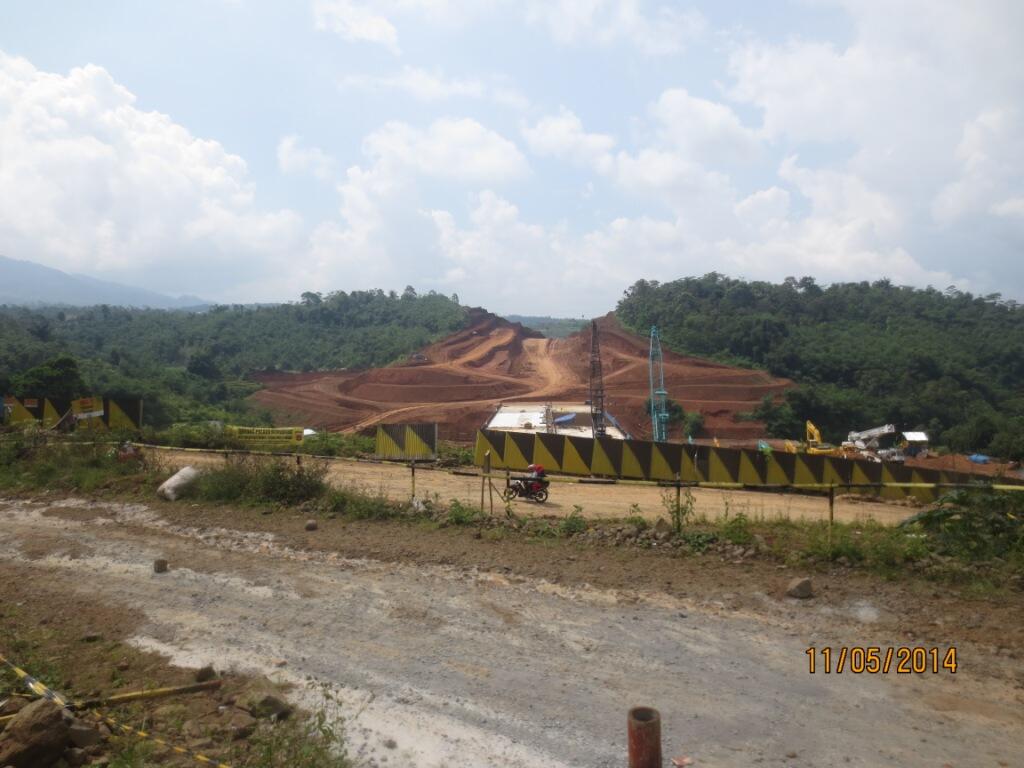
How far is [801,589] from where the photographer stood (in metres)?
6.93

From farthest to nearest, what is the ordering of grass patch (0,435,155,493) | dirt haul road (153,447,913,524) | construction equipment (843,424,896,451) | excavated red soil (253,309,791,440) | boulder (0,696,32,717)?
1. excavated red soil (253,309,791,440)
2. construction equipment (843,424,896,451)
3. dirt haul road (153,447,913,524)
4. grass patch (0,435,155,493)
5. boulder (0,696,32,717)

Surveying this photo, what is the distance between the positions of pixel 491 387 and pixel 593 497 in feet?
118

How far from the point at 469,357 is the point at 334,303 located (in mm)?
33620

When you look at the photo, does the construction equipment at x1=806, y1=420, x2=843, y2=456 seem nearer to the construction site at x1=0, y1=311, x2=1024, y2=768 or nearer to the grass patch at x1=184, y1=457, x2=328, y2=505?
the construction site at x1=0, y1=311, x2=1024, y2=768

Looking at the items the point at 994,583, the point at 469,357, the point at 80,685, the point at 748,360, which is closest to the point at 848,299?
the point at 748,360

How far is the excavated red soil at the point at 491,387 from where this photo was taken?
44.9 m

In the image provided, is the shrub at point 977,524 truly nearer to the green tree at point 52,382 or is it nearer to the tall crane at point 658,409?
the tall crane at point 658,409

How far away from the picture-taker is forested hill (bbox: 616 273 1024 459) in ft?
157

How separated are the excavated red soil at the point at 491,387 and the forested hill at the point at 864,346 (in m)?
4.50

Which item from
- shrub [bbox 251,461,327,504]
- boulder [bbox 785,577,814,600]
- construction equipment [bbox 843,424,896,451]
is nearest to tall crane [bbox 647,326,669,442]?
construction equipment [bbox 843,424,896,451]

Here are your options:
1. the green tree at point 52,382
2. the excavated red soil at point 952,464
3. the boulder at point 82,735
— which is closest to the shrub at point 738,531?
the boulder at point 82,735

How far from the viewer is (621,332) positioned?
7262 centimetres
